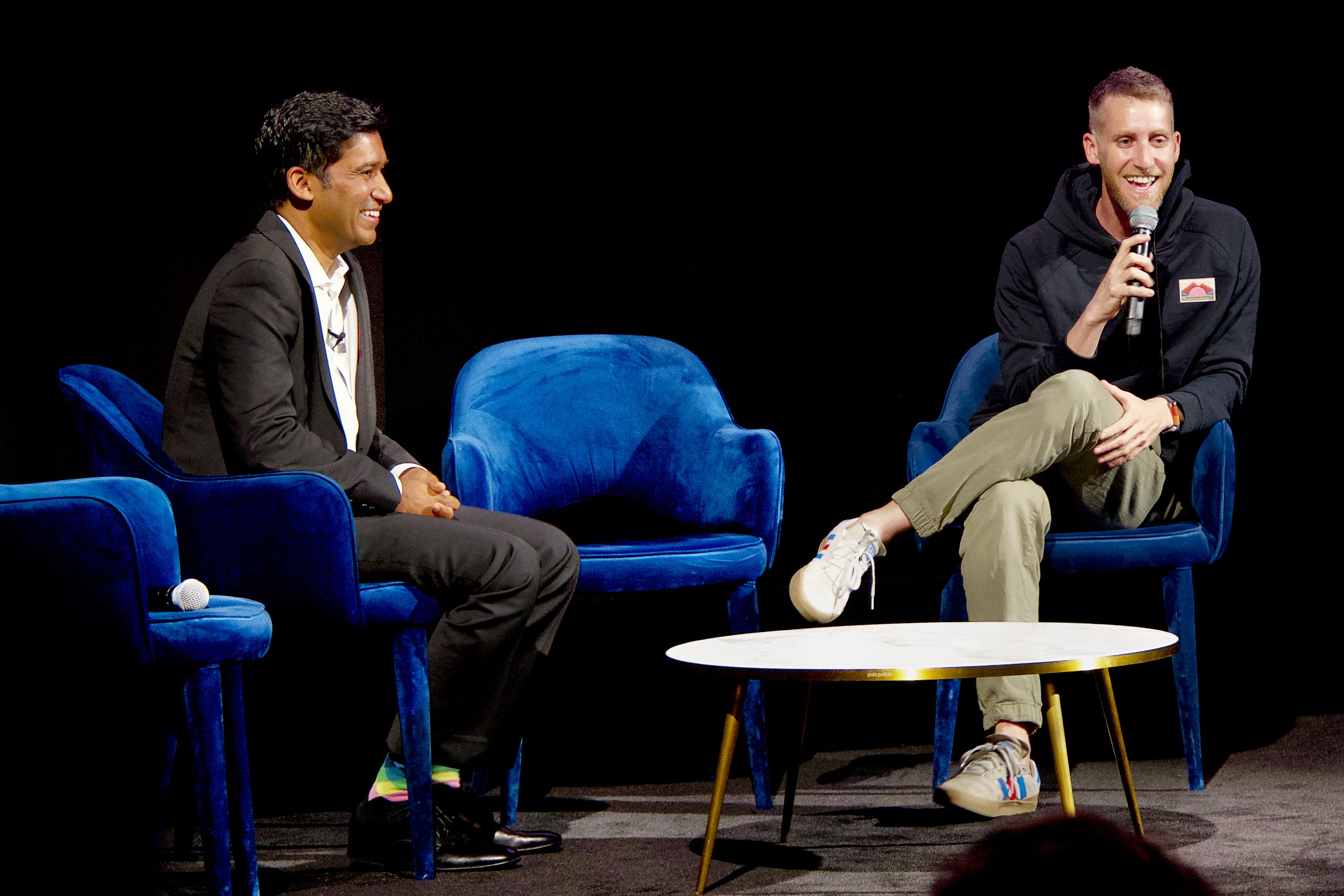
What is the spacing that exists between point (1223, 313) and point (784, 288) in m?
1.11

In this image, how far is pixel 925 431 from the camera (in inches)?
121

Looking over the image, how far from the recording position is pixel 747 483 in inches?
118

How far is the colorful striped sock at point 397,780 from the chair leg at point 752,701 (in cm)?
69

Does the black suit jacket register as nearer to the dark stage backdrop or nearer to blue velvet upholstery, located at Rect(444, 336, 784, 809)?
blue velvet upholstery, located at Rect(444, 336, 784, 809)

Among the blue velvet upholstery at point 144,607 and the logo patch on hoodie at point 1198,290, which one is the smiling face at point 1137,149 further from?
the blue velvet upholstery at point 144,607

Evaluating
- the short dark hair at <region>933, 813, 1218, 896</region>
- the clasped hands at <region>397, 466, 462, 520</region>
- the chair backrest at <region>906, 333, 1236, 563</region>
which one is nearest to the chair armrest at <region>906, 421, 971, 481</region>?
the chair backrest at <region>906, 333, 1236, 563</region>

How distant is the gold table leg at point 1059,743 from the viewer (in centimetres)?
193

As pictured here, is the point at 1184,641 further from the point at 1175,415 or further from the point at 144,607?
the point at 144,607

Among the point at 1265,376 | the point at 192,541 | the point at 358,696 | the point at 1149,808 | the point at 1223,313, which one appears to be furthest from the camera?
the point at 1265,376

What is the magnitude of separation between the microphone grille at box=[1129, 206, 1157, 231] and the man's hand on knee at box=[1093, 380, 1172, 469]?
0.35m

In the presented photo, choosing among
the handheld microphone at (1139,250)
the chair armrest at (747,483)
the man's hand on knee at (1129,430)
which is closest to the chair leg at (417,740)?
the chair armrest at (747,483)

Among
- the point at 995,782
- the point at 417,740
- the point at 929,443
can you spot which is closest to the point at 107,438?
the point at 417,740

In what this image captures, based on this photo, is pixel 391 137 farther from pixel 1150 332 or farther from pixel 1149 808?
pixel 1149 808

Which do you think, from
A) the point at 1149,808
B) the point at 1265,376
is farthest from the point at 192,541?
the point at 1265,376
